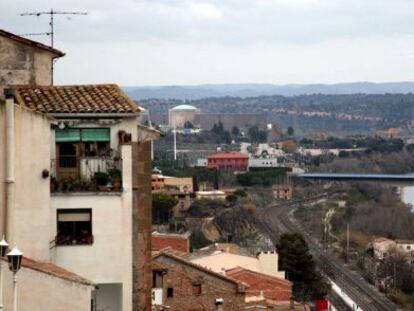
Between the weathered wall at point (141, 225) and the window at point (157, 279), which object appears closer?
the weathered wall at point (141, 225)

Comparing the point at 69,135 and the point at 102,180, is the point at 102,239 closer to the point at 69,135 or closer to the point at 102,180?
the point at 102,180

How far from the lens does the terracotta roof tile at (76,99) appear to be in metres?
10.2

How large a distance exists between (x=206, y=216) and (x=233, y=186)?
3453 cm

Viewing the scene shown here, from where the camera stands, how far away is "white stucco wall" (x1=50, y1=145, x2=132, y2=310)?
988 cm

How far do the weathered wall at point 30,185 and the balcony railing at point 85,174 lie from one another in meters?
0.28

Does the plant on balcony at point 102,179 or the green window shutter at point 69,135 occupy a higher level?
the green window shutter at point 69,135

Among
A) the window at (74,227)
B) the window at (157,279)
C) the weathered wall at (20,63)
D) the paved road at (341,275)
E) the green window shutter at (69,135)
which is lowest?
the paved road at (341,275)

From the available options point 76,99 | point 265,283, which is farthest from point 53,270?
point 265,283

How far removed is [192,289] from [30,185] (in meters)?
11.7

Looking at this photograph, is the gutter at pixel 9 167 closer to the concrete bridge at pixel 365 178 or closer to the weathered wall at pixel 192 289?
the weathered wall at pixel 192 289

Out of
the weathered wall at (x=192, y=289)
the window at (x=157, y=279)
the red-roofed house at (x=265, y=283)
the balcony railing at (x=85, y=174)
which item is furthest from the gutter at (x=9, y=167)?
the red-roofed house at (x=265, y=283)

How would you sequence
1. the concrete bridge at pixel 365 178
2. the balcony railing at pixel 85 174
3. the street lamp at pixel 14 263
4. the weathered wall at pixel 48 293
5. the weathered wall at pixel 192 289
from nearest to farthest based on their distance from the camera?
1. the street lamp at pixel 14 263
2. the weathered wall at pixel 48 293
3. the balcony railing at pixel 85 174
4. the weathered wall at pixel 192 289
5. the concrete bridge at pixel 365 178

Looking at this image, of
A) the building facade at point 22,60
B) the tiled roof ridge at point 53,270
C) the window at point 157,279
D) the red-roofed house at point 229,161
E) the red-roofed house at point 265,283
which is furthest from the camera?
the red-roofed house at point 229,161

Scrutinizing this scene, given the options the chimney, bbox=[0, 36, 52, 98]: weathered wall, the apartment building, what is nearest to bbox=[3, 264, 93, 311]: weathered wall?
the apartment building
